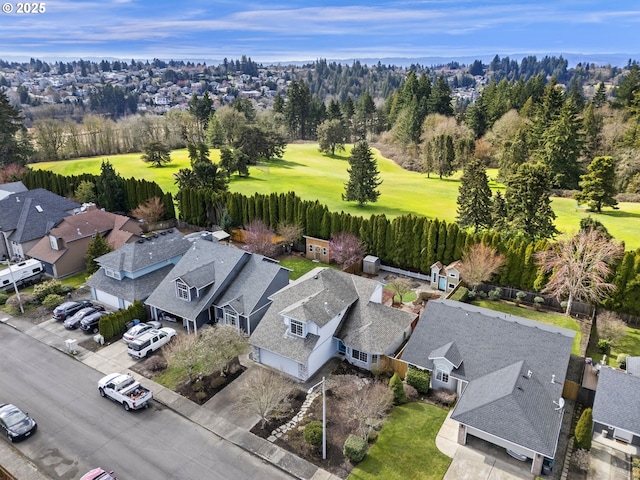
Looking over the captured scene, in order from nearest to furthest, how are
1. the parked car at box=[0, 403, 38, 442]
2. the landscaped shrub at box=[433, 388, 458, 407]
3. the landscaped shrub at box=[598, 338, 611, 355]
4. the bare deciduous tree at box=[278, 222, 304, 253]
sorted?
1. the parked car at box=[0, 403, 38, 442]
2. the landscaped shrub at box=[433, 388, 458, 407]
3. the landscaped shrub at box=[598, 338, 611, 355]
4. the bare deciduous tree at box=[278, 222, 304, 253]

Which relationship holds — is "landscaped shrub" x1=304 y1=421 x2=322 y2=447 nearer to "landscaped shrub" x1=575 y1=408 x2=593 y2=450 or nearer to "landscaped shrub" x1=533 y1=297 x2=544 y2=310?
"landscaped shrub" x1=575 y1=408 x2=593 y2=450

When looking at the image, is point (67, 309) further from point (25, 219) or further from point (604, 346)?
point (604, 346)

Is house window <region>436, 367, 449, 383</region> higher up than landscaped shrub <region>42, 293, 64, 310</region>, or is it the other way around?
house window <region>436, 367, 449, 383</region>

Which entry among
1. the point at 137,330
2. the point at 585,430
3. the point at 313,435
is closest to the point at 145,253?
the point at 137,330

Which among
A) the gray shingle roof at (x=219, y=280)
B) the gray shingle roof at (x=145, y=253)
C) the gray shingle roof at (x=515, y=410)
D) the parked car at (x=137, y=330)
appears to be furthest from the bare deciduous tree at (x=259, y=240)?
the gray shingle roof at (x=515, y=410)

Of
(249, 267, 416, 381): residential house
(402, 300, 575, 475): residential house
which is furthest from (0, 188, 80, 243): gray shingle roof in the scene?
(402, 300, 575, 475): residential house

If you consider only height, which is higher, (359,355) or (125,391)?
(359,355)
